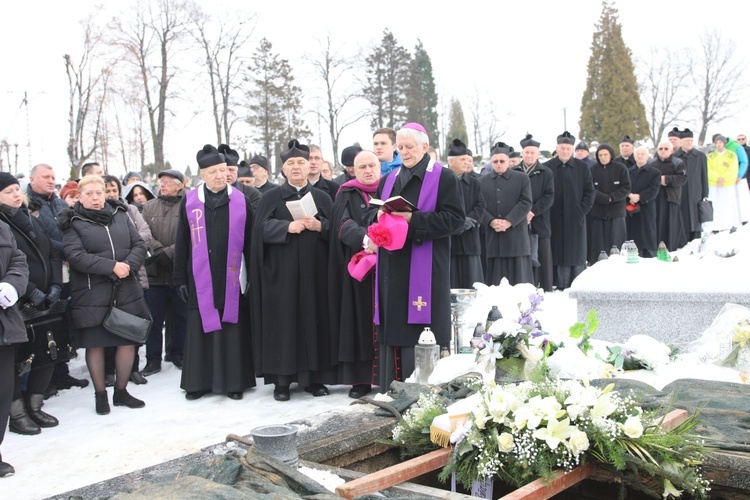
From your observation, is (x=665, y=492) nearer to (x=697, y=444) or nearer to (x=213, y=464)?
(x=697, y=444)

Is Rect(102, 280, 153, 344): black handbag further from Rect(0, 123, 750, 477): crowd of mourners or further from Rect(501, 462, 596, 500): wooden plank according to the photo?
Rect(501, 462, 596, 500): wooden plank

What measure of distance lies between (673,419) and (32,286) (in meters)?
4.60

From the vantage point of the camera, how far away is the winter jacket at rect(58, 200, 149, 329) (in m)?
6.26

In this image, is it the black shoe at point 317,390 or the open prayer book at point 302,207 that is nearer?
the open prayer book at point 302,207

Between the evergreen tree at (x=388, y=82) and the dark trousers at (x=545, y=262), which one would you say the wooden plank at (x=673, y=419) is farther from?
the evergreen tree at (x=388, y=82)

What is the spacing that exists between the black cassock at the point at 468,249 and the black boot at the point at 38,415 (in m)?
4.92

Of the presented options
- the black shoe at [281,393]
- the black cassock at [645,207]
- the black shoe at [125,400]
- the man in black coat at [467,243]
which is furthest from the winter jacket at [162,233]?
the black cassock at [645,207]

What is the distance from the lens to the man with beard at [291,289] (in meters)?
6.69

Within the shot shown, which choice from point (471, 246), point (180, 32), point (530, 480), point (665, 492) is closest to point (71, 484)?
point (530, 480)

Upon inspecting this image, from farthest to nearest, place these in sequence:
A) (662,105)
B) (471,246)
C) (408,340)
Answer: (662,105) < (471,246) < (408,340)

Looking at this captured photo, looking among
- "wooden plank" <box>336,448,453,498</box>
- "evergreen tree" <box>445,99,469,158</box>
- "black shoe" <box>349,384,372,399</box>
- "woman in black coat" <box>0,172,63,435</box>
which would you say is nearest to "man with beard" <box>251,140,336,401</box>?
"black shoe" <box>349,384,372,399</box>

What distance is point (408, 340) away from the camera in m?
5.88

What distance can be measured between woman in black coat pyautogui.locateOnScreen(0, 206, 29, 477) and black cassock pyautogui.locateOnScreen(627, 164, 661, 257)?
1010 centimetres

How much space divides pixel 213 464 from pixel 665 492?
174cm
